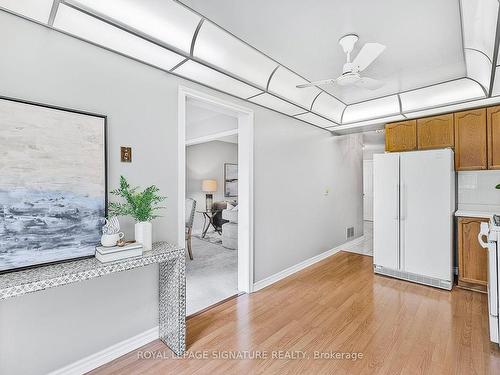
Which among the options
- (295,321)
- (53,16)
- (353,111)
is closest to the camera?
(53,16)

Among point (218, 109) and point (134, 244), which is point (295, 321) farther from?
Answer: point (218, 109)

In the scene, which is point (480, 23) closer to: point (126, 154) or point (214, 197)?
point (126, 154)

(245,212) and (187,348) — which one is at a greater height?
(245,212)

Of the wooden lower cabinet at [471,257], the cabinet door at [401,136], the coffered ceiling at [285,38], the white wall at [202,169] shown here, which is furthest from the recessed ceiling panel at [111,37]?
the white wall at [202,169]

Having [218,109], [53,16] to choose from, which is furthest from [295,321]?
[53,16]

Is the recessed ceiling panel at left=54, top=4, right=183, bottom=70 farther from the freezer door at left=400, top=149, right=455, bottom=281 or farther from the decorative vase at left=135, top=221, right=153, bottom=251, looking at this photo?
the freezer door at left=400, top=149, right=455, bottom=281

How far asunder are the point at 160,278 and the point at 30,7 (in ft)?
6.81

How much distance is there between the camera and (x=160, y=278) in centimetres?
223

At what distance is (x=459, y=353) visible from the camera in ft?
6.69

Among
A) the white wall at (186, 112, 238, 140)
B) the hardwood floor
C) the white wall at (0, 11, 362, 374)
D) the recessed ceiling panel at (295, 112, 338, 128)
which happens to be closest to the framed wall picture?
the white wall at (186, 112, 238, 140)

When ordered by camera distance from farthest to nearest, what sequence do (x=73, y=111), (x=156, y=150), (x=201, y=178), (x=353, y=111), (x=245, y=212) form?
(x=201, y=178), (x=353, y=111), (x=245, y=212), (x=156, y=150), (x=73, y=111)

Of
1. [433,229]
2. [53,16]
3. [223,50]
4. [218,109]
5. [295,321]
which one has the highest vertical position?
[223,50]

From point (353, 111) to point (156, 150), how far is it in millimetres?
3283

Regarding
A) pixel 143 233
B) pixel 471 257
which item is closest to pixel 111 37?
pixel 143 233
